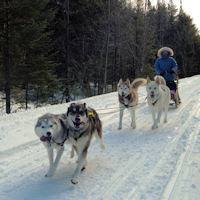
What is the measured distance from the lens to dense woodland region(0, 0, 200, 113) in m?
11.5

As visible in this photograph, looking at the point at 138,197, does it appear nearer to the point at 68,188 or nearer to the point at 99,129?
the point at 68,188

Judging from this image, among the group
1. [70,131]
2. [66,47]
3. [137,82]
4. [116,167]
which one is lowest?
[116,167]

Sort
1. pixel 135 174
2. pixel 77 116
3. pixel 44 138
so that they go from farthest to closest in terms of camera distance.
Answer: pixel 135 174 → pixel 77 116 → pixel 44 138

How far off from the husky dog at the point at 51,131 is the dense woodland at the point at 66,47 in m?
9.15

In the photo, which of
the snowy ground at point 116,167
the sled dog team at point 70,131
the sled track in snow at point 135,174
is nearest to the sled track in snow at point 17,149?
the snowy ground at point 116,167

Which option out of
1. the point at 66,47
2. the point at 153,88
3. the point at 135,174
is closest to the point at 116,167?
the point at 135,174

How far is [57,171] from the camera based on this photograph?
11.1 feet

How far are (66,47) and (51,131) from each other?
1341cm

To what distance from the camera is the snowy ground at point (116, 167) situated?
9.05 ft

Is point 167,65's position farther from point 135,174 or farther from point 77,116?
point 77,116

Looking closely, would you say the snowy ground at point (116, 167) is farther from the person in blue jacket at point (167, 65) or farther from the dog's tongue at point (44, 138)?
the person in blue jacket at point (167, 65)

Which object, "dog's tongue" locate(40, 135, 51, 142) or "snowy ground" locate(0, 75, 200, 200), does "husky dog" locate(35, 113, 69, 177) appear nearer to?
"dog's tongue" locate(40, 135, 51, 142)

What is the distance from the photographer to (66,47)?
15.4 m

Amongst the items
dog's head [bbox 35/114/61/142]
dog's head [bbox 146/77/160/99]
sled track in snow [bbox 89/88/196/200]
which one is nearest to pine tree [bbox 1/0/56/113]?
dog's head [bbox 146/77/160/99]
